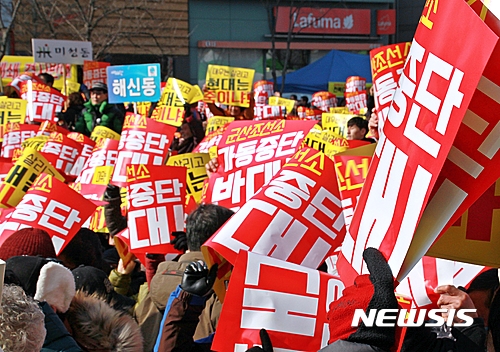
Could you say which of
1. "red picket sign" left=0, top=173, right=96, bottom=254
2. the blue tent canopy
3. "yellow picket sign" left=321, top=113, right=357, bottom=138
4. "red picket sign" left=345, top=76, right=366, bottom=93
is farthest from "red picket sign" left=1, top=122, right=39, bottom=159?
the blue tent canopy

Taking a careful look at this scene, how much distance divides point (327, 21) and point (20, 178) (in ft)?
91.4

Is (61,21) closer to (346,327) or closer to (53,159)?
(53,159)

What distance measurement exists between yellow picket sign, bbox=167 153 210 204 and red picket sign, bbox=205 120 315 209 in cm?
89

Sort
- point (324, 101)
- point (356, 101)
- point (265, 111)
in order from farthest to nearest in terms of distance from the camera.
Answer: point (324, 101) → point (356, 101) → point (265, 111)

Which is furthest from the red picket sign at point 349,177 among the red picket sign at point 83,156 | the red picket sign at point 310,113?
the red picket sign at point 310,113

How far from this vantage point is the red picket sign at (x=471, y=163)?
5.22 feet

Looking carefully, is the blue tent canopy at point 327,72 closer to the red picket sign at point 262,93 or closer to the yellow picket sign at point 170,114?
the red picket sign at point 262,93

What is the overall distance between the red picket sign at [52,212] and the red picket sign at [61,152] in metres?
2.50

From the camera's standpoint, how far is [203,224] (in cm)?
338

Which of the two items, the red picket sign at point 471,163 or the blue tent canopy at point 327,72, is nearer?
the red picket sign at point 471,163

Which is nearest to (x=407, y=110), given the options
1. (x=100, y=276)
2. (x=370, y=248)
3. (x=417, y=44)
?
(x=417, y=44)

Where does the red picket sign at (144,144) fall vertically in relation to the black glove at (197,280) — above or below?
above

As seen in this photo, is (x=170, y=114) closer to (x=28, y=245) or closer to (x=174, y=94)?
(x=174, y=94)

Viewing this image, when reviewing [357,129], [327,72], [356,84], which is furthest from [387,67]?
[327,72]
